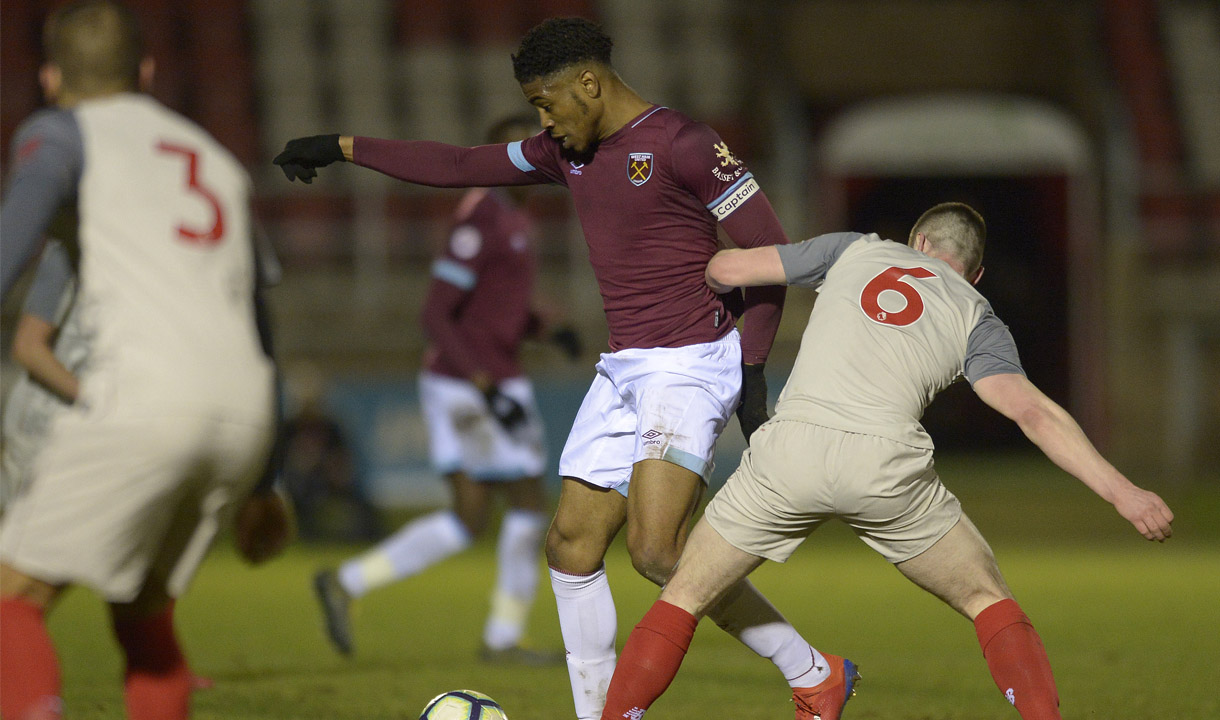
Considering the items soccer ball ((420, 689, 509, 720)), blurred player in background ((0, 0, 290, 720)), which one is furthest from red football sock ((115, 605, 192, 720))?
soccer ball ((420, 689, 509, 720))

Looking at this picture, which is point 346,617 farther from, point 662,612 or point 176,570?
point 176,570

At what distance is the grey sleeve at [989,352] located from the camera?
3908mm

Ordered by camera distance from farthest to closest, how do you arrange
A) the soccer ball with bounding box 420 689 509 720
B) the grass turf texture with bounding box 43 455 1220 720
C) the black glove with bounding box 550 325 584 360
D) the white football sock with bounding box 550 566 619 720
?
the black glove with bounding box 550 325 584 360, the grass turf texture with bounding box 43 455 1220 720, the white football sock with bounding box 550 566 619 720, the soccer ball with bounding box 420 689 509 720

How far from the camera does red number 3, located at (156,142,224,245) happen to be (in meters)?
3.23


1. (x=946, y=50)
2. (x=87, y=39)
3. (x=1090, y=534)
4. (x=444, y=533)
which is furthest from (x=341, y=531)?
(x=946, y=50)

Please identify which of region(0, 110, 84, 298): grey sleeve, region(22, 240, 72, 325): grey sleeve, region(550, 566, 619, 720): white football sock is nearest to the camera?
region(0, 110, 84, 298): grey sleeve

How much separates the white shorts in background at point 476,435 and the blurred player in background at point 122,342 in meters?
3.78

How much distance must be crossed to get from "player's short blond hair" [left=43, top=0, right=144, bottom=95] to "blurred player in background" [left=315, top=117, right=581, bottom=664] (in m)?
3.63

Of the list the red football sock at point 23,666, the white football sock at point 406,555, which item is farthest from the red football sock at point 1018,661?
the white football sock at point 406,555

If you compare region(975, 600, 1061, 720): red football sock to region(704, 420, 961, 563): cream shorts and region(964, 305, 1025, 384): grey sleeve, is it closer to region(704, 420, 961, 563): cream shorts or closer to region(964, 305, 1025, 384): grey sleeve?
region(704, 420, 961, 563): cream shorts

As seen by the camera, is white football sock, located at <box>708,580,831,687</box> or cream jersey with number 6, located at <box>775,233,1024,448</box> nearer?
cream jersey with number 6, located at <box>775,233,1024,448</box>

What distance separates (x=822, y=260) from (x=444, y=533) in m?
3.45

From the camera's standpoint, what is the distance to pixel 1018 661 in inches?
154

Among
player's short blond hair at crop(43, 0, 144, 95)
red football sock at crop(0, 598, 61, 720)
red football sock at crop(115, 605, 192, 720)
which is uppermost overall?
player's short blond hair at crop(43, 0, 144, 95)
